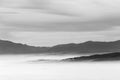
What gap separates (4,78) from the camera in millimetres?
50125

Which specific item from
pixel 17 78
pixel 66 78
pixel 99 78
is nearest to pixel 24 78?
pixel 17 78

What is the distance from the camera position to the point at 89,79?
1934 inches

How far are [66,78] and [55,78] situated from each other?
1432 millimetres

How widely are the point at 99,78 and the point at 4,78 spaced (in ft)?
37.5

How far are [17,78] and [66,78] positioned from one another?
6122 millimetres

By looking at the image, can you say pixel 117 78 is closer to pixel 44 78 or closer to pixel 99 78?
pixel 99 78

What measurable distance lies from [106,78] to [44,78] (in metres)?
7.59

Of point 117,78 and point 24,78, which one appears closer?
point 117,78

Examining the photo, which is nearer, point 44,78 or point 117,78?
point 117,78

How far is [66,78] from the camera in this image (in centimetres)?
5084

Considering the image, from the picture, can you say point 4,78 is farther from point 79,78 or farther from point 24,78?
point 79,78

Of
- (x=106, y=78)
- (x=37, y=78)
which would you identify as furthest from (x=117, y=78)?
(x=37, y=78)

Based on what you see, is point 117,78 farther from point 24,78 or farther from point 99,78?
point 24,78

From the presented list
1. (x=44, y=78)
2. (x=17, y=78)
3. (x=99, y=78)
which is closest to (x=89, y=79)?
(x=99, y=78)
